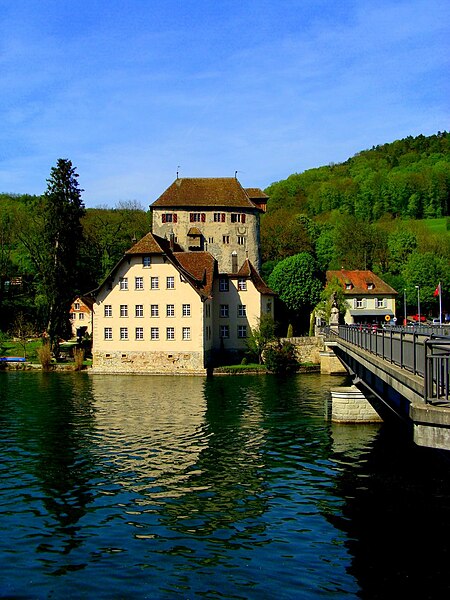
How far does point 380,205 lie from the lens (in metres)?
133

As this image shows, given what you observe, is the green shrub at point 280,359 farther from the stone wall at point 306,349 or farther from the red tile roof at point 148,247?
the red tile roof at point 148,247

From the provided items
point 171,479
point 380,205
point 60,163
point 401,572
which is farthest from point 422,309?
point 401,572

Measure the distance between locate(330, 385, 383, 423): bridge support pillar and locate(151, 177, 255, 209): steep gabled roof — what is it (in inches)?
2189

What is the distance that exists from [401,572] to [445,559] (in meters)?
1.46

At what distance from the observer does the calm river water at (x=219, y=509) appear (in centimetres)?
1526

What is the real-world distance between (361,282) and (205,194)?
24336 millimetres

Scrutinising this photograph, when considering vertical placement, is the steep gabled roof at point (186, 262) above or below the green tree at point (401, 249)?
below

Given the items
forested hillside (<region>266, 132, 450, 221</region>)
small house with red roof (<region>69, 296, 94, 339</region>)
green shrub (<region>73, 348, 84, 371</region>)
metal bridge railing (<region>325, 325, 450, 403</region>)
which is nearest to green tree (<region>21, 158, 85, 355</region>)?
green shrub (<region>73, 348, 84, 371</region>)

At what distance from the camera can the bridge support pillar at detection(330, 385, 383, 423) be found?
35094 millimetres

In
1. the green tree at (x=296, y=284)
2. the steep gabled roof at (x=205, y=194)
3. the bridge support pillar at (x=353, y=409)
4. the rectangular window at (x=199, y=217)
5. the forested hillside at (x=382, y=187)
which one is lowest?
the bridge support pillar at (x=353, y=409)

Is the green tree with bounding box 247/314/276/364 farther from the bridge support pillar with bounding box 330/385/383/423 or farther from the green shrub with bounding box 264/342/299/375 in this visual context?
the bridge support pillar with bounding box 330/385/383/423

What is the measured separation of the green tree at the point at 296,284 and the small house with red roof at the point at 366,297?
707cm

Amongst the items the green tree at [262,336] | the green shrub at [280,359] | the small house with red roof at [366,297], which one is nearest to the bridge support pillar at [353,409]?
the green shrub at [280,359]

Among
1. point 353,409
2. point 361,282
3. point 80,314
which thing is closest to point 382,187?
point 361,282
